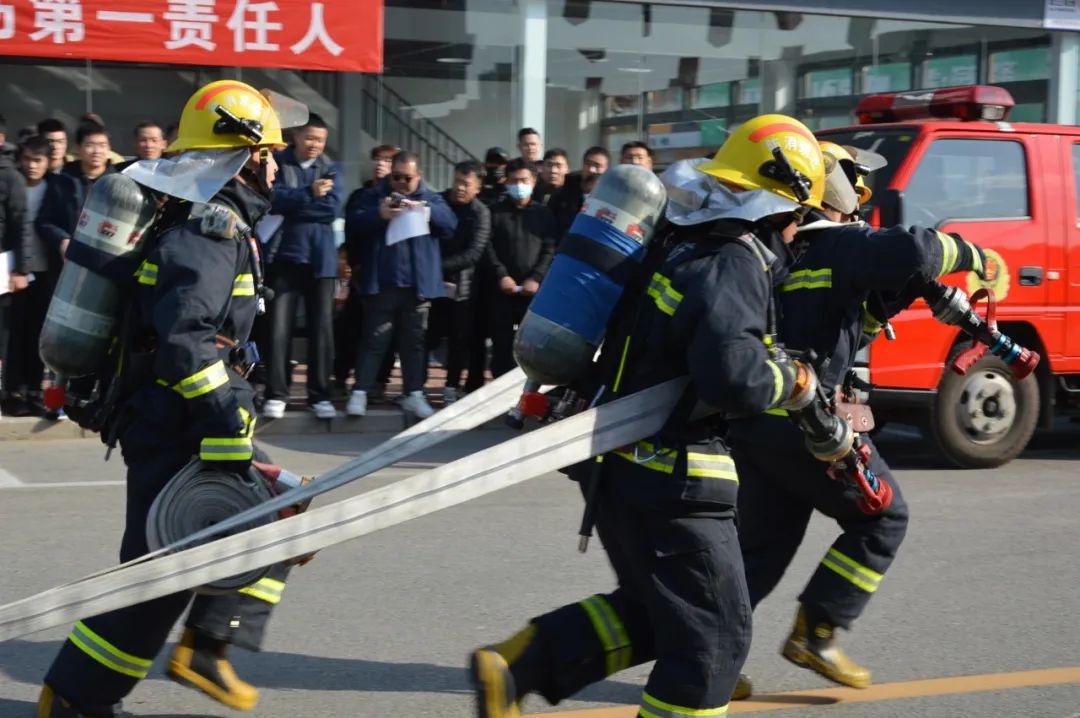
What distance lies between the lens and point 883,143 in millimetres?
8773

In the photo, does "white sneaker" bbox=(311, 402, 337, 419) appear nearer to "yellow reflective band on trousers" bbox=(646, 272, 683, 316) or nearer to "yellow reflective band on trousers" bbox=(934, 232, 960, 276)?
"yellow reflective band on trousers" bbox=(934, 232, 960, 276)

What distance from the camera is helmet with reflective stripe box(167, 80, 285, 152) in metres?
4.23

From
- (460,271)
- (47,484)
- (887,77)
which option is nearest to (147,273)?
(47,484)

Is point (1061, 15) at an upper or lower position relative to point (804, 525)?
upper

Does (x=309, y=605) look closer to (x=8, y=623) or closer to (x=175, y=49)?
(x=8, y=623)

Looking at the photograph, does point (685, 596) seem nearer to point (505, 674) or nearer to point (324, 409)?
point (505, 674)

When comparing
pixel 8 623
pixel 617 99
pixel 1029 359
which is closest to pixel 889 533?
pixel 1029 359

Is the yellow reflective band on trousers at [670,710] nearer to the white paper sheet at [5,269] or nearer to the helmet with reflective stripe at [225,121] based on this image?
the helmet with reflective stripe at [225,121]

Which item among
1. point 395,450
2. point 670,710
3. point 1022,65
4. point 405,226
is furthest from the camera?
point 1022,65

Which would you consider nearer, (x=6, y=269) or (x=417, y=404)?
(x=6, y=269)

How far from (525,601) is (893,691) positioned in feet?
5.03

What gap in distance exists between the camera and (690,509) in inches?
146

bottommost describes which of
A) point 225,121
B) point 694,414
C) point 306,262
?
point 306,262

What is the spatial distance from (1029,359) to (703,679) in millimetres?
1601
